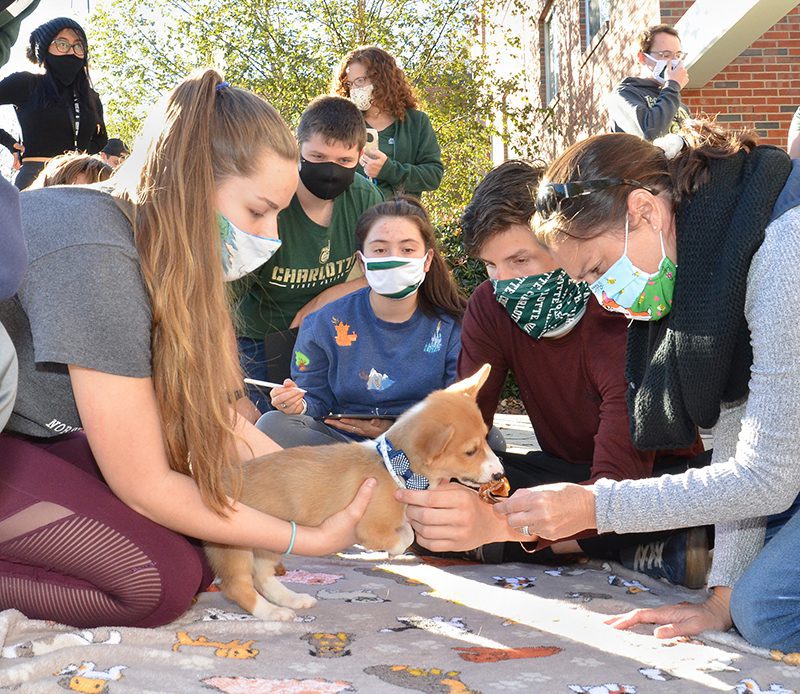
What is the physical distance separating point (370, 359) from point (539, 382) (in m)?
0.95

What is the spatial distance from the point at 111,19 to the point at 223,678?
15550mm

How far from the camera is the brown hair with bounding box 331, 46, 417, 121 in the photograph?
18.2 feet

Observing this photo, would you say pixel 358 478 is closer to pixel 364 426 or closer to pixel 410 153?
pixel 364 426

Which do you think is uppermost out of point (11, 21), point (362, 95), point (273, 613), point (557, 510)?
point (362, 95)

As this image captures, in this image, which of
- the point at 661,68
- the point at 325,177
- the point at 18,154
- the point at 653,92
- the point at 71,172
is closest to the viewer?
the point at 71,172

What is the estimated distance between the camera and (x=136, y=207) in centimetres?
235

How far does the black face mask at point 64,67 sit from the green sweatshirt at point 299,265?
2.53 meters

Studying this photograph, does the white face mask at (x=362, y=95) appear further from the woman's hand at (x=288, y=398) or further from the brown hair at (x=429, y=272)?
the woman's hand at (x=288, y=398)

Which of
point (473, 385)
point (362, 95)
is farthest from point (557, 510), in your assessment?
point (362, 95)

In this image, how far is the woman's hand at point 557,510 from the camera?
7.63 ft

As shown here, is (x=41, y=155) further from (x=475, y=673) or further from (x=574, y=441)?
(x=475, y=673)

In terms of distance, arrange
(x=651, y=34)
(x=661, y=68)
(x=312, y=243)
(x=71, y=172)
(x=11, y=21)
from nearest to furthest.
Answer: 1. (x=11, y=21)
2. (x=71, y=172)
3. (x=312, y=243)
4. (x=661, y=68)
5. (x=651, y=34)

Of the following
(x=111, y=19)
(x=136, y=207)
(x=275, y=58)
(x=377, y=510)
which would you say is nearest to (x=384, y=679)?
(x=377, y=510)

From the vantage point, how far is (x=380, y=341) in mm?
4152
